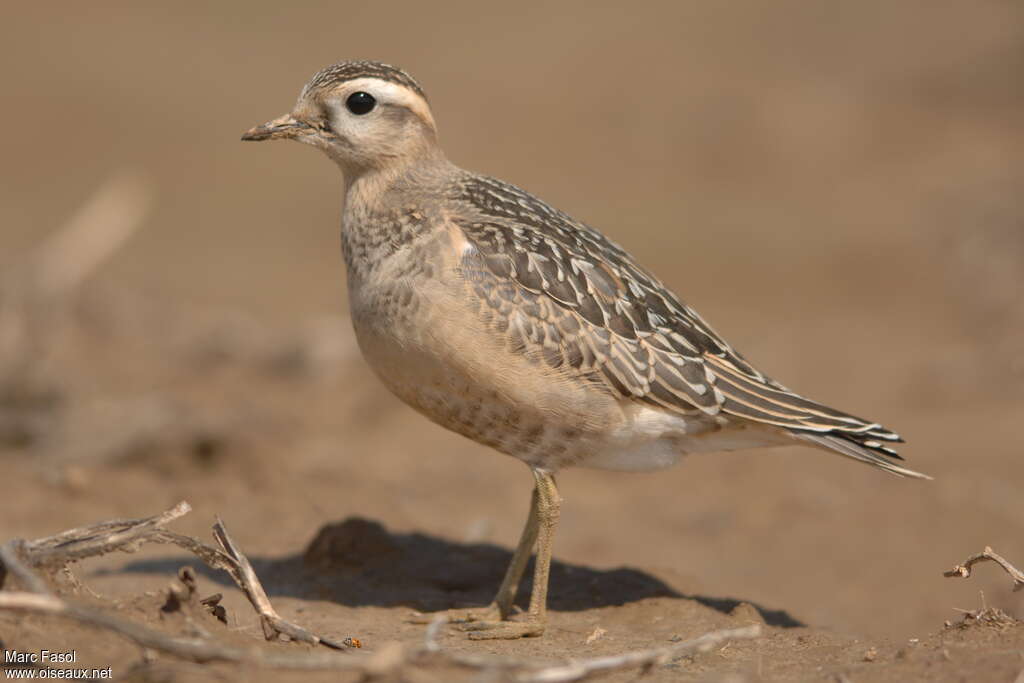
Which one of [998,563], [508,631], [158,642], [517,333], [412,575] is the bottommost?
[158,642]

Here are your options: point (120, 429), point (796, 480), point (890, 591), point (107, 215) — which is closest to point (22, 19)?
point (107, 215)

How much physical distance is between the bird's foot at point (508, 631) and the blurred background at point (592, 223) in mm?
1372

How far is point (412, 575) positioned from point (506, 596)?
3.30ft

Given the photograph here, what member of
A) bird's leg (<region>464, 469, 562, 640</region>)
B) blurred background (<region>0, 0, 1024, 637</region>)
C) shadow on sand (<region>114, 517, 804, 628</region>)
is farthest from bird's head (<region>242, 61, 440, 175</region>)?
blurred background (<region>0, 0, 1024, 637</region>)

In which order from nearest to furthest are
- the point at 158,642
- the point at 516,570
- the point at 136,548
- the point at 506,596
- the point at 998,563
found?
A: the point at 158,642, the point at 136,548, the point at 998,563, the point at 506,596, the point at 516,570

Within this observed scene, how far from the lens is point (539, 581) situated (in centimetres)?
722

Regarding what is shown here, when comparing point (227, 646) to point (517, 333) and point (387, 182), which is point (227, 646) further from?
point (387, 182)

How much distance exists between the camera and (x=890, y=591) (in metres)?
9.26

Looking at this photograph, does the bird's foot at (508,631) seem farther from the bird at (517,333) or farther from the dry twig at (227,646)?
the dry twig at (227,646)

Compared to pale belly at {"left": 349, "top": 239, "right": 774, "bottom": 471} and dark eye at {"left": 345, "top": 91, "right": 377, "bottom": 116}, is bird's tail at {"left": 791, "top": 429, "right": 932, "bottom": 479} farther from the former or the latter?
dark eye at {"left": 345, "top": 91, "right": 377, "bottom": 116}

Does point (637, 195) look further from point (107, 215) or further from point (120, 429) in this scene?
point (120, 429)

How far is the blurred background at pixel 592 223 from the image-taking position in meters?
9.94

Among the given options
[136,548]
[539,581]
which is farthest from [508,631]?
[136,548]

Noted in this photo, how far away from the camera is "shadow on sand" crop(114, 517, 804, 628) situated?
7.83m
